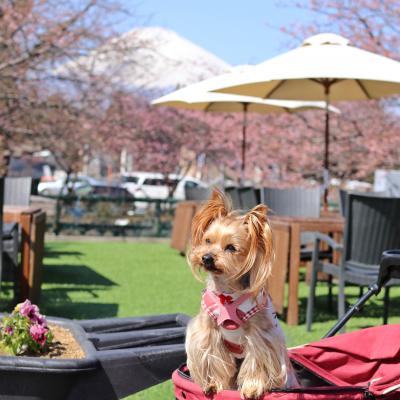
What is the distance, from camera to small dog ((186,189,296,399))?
94.7 inches

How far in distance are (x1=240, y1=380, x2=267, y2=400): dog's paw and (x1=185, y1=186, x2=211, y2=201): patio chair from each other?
8.84 metres

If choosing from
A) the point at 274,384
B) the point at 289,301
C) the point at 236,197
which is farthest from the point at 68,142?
the point at 274,384

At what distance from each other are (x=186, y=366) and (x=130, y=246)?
1018 cm

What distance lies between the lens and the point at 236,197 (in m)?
8.51

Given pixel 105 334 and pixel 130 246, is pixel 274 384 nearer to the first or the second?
pixel 105 334

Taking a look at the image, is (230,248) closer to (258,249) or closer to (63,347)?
(258,249)

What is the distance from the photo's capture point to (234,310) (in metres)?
2.45

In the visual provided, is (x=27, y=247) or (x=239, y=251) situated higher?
(x=239, y=251)

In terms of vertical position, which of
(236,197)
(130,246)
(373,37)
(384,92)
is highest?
(373,37)

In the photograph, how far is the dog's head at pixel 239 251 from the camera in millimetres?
2395

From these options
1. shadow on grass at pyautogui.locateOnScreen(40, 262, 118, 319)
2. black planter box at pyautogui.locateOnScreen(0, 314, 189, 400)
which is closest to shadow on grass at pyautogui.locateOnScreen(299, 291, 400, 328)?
shadow on grass at pyautogui.locateOnScreen(40, 262, 118, 319)

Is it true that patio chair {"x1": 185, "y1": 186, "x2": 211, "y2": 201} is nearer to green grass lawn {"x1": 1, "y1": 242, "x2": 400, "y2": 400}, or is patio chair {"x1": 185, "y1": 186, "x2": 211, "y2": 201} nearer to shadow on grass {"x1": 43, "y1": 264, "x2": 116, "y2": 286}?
green grass lawn {"x1": 1, "y1": 242, "x2": 400, "y2": 400}

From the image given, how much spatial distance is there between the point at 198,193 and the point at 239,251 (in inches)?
358

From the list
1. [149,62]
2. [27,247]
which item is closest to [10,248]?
[27,247]
